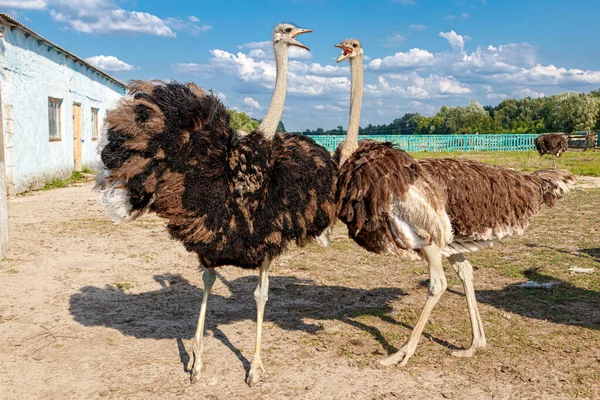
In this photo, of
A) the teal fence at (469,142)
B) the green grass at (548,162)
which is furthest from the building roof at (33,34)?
the teal fence at (469,142)

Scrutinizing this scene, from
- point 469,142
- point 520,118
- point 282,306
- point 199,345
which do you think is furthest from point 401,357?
point 520,118

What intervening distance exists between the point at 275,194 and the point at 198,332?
1.11 metres

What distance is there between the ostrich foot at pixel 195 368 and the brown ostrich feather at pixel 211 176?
2.23 feet

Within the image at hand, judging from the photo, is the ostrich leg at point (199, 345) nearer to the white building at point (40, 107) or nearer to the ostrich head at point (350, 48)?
the ostrich head at point (350, 48)

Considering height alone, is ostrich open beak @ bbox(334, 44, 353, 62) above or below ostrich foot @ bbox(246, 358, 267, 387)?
above

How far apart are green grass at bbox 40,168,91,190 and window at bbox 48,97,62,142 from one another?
3.88 feet

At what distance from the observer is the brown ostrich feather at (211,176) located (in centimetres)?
358

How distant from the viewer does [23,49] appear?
13930 mm

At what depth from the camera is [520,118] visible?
7125 cm

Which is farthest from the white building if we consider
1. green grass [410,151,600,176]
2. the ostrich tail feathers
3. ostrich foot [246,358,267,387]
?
green grass [410,151,600,176]

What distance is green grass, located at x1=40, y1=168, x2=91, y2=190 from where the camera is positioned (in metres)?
15.4

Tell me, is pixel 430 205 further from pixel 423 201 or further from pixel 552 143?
pixel 552 143

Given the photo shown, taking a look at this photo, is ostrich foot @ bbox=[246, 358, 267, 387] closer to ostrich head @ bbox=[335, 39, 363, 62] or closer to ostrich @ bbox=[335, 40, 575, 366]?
ostrich @ bbox=[335, 40, 575, 366]

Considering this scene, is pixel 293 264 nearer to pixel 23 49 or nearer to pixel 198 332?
pixel 198 332
